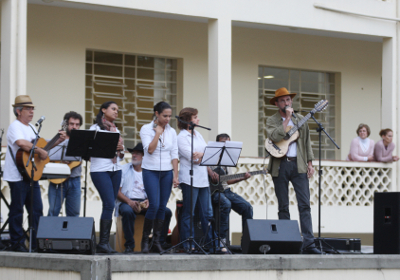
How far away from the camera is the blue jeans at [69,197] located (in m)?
8.63

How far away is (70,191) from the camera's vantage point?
869cm

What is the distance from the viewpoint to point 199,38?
13625 mm

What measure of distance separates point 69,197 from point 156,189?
1889mm

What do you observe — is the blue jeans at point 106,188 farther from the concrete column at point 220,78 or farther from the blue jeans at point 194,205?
the concrete column at point 220,78

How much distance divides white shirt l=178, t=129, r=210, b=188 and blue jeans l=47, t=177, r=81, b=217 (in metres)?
1.79

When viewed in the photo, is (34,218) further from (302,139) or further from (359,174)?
(359,174)

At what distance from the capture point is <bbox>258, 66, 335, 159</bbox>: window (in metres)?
14.3

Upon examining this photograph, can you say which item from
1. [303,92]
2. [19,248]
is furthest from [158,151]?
[303,92]

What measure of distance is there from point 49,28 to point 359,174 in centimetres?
691

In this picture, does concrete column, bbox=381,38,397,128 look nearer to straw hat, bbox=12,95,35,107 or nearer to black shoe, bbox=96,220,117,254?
black shoe, bbox=96,220,117,254

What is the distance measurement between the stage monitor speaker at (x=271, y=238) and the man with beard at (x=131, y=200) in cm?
210

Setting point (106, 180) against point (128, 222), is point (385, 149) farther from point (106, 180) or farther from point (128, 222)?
point (106, 180)

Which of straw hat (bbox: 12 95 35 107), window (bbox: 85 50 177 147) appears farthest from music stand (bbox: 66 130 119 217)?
window (bbox: 85 50 177 147)

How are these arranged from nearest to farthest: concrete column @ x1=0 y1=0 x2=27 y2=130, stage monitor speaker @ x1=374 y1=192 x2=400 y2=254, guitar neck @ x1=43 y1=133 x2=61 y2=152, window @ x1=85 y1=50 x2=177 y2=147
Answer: stage monitor speaker @ x1=374 y1=192 x2=400 y2=254
guitar neck @ x1=43 y1=133 x2=61 y2=152
concrete column @ x1=0 y1=0 x2=27 y2=130
window @ x1=85 y1=50 x2=177 y2=147
